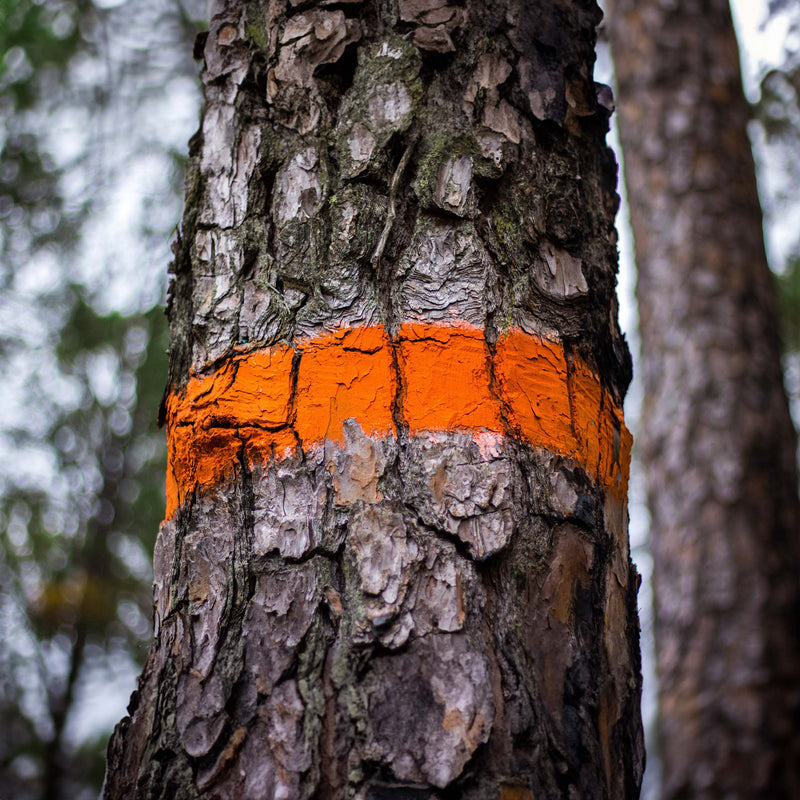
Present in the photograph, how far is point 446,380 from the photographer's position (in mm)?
985

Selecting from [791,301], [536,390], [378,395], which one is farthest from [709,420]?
[378,395]

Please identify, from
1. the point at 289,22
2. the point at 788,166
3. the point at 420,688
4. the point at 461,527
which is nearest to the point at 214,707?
the point at 420,688

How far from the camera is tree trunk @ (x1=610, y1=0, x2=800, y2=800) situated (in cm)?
255

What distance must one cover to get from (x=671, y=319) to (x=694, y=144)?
72 cm

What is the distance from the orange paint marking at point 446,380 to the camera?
973 mm

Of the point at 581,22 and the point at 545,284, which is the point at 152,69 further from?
the point at 545,284

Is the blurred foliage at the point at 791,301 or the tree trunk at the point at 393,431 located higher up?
the blurred foliage at the point at 791,301

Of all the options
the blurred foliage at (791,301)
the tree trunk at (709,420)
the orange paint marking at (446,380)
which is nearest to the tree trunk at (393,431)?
the orange paint marking at (446,380)

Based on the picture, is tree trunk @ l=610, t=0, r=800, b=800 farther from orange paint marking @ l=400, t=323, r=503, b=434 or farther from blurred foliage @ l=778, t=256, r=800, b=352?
orange paint marking @ l=400, t=323, r=503, b=434

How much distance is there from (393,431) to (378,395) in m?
0.05

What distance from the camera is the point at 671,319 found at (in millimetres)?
3080

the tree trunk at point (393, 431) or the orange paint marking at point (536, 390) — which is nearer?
the tree trunk at point (393, 431)

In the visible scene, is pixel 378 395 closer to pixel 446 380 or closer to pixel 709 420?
pixel 446 380

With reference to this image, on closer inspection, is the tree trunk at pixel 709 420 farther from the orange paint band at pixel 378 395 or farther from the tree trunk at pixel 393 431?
the orange paint band at pixel 378 395
